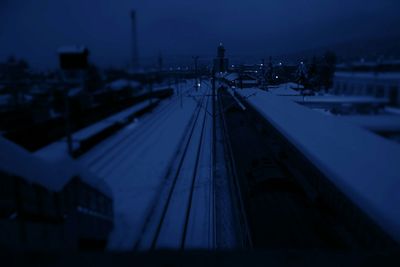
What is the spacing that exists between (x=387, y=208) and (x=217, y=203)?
10.6 feet

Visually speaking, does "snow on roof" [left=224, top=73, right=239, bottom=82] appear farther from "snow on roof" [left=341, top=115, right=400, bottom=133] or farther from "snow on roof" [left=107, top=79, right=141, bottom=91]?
"snow on roof" [left=341, top=115, right=400, bottom=133]

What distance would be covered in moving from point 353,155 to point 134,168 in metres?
4.27

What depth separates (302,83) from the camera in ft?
5.00

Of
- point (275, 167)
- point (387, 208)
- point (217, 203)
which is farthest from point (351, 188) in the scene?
point (217, 203)

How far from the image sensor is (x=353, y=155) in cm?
196

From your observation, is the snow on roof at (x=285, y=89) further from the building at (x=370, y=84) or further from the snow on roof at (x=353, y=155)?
the building at (x=370, y=84)

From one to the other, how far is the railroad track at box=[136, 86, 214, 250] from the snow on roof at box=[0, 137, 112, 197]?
1.37 meters

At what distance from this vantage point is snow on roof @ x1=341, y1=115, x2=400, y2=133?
124 cm

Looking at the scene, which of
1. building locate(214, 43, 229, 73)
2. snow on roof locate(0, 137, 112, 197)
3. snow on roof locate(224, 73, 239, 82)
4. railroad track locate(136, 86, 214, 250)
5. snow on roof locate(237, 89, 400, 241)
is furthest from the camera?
railroad track locate(136, 86, 214, 250)

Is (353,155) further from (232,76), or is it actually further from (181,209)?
(181,209)

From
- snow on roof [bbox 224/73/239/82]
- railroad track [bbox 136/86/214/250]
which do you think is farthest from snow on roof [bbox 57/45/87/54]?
railroad track [bbox 136/86/214/250]

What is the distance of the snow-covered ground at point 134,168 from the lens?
3.11 metres

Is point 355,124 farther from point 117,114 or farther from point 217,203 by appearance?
point 217,203

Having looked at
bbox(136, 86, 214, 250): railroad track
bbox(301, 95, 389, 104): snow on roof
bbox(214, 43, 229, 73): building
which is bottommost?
bbox(136, 86, 214, 250): railroad track
